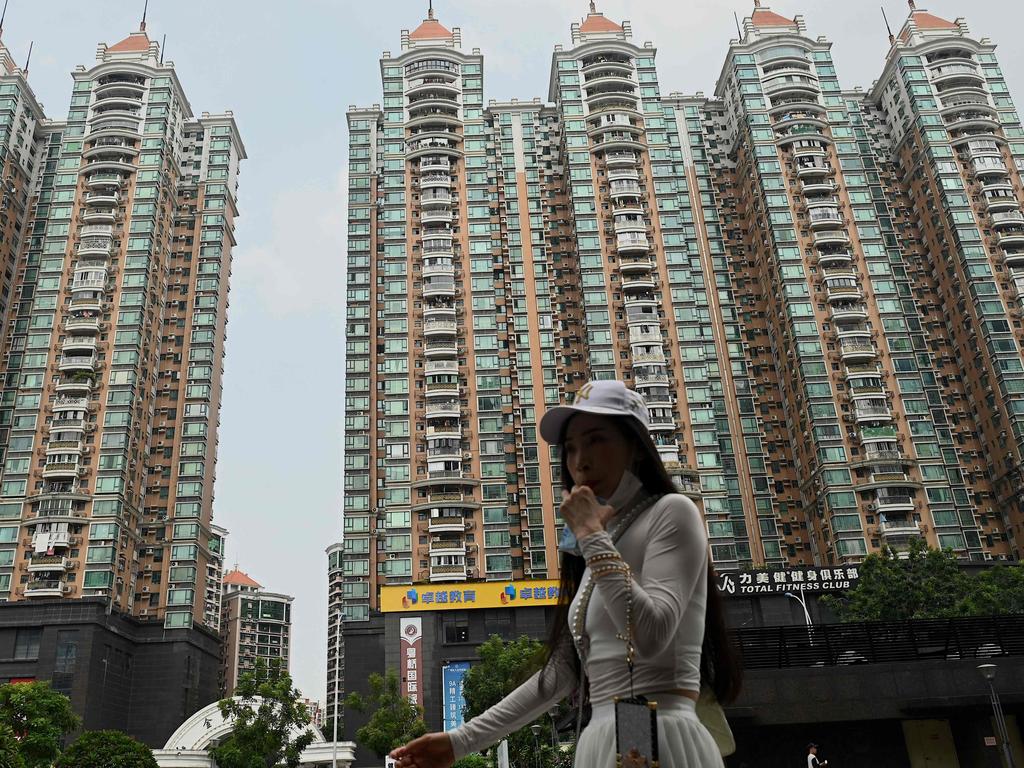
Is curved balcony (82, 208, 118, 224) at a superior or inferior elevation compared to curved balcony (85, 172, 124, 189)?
inferior

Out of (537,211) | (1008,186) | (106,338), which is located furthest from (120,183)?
(1008,186)

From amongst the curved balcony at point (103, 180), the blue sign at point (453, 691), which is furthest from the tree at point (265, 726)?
the curved balcony at point (103, 180)

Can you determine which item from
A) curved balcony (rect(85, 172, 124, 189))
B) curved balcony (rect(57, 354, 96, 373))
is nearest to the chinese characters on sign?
curved balcony (rect(57, 354, 96, 373))

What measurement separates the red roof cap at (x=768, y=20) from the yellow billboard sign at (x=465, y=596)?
176 ft

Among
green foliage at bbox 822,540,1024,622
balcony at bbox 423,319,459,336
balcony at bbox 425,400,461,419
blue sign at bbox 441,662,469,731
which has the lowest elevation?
blue sign at bbox 441,662,469,731

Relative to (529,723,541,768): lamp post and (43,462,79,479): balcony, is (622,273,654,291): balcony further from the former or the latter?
(43,462,79,479): balcony

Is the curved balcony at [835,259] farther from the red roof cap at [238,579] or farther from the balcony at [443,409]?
the red roof cap at [238,579]

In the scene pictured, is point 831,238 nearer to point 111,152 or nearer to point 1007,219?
point 1007,219

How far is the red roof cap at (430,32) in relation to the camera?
248ft

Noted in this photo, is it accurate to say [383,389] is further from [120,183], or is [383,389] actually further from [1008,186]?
[1008,186]

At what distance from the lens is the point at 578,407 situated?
2.93m

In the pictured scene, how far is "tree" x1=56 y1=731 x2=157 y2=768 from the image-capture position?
31.7 m

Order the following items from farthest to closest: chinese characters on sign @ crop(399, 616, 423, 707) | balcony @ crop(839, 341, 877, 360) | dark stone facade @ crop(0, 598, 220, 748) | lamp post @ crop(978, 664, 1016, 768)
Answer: balcony @ crop(839, 341, 877, 360) → dark stone facade @ crop(0, 598, 220, 748) → chinese characters on sign @ crop(399, 616, 423, 707) → lamp post @ crop(978, 664, 1016, 768)

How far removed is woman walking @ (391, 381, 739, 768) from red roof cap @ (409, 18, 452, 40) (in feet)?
257
